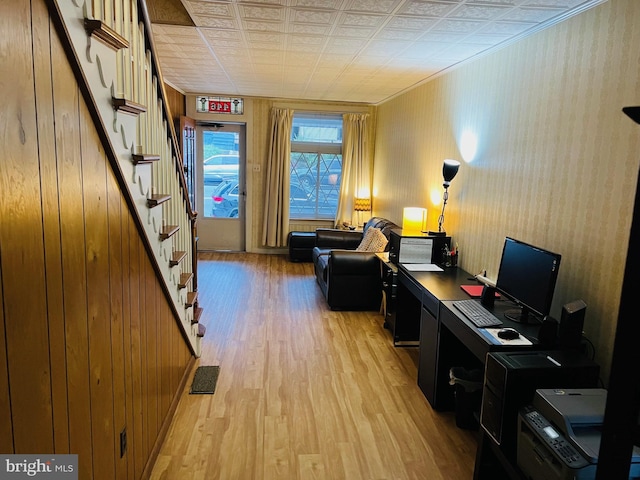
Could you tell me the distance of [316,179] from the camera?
767 cm

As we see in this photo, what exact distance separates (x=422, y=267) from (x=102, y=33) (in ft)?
9.86

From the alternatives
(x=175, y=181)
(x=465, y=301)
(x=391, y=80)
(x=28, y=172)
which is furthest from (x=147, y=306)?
(x=391, y=80)

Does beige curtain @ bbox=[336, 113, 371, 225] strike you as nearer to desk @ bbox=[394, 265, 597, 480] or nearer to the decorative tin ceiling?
the decorative tin ceiling

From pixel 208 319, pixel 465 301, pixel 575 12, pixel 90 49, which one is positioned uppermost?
pixel 575 12

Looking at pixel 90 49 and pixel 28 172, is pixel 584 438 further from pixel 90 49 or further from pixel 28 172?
pixel 90 49

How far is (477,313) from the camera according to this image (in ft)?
8.63

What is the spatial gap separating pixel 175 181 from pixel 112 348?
4.63 feet

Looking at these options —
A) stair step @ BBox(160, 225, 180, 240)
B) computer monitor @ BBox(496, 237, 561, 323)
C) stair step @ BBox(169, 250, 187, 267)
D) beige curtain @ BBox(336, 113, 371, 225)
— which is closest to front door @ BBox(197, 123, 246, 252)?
beige curtain @ BBox(336, 113, 371, 225)

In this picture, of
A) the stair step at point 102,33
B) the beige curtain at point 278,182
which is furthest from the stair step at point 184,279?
the beige curtain at point 278,182

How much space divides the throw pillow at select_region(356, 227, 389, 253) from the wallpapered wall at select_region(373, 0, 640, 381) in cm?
106

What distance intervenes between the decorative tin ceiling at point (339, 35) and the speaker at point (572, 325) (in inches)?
63.1

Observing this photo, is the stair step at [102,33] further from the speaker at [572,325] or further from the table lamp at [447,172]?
the table lamp at [447,172]

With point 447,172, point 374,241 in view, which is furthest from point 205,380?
point 374,241

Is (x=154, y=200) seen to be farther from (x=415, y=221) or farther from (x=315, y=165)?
(x=315, y=165)
